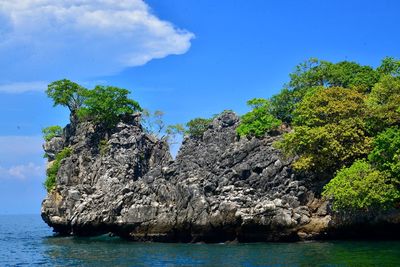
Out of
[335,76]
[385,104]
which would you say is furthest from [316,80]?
[385,104]

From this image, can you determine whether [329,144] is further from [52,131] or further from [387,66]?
[52,131]

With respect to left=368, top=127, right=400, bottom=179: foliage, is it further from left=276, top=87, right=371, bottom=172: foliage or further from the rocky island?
the rocky island

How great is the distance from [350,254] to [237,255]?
845 centimetres

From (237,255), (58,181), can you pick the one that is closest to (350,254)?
(237,255)

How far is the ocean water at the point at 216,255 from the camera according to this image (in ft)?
105

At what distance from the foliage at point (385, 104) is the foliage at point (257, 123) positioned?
540 inches

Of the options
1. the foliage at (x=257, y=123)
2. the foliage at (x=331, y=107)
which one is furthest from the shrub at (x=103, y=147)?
the foliage at (x=331, y=107)

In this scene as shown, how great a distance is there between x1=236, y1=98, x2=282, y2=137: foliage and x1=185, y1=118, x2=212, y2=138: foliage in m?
7.55

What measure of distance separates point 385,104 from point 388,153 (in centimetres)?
612

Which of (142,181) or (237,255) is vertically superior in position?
(142,181)

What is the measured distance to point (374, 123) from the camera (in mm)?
45750

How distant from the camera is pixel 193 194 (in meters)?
49.0

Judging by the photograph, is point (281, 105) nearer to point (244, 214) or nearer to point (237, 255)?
point (244, 214)

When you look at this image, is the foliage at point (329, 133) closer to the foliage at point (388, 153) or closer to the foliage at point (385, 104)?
the foliage at point (385, 104)
